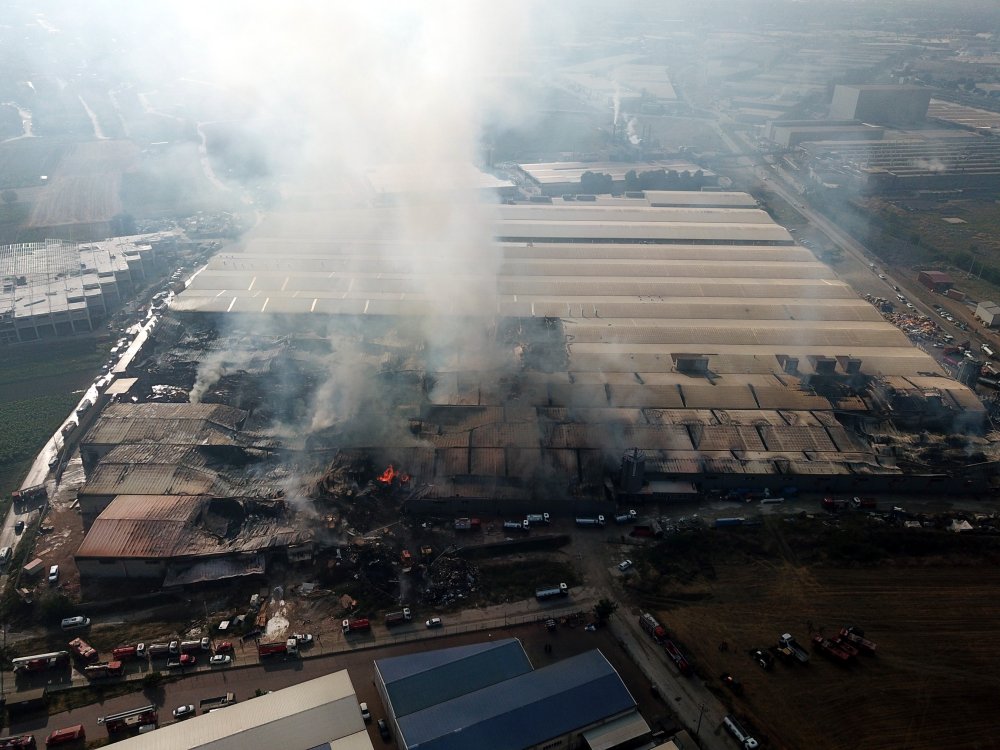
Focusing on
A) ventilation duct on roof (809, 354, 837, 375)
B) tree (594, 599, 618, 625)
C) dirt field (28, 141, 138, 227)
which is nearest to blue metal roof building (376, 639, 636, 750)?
tree (594, 599, 618, 625)

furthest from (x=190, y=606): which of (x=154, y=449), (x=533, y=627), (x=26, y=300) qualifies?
(x=26, y=300)

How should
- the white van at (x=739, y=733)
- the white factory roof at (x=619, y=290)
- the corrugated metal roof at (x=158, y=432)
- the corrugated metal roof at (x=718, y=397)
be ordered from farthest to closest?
the white factory roof at (x=619, y=290) → the corrugated metal roof at (x=718, y=397) → the corrugated metal roof at (x=158, y=432) → the white van at (x=739, y=733)

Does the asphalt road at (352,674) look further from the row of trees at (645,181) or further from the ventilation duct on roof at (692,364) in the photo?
the row of trees at (645,181)

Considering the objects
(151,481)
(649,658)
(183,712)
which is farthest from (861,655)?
(151,481)

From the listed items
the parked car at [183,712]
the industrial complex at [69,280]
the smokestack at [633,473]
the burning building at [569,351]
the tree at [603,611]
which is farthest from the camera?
the industrial complex at [69,280]

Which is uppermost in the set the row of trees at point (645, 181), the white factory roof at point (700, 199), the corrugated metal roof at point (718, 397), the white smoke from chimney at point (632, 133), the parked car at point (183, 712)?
the white smoke from chimney at point (632, 133)

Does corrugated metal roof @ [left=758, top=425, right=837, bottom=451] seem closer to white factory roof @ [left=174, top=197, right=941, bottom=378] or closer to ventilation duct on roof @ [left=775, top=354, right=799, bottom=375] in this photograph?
white factory roof @ [left=174, top=197, right=941, bottom=378]

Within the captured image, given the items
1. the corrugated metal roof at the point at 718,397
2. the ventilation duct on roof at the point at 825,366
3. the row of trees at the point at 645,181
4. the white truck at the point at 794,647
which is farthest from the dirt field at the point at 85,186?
the white truck at the point at 794,647
